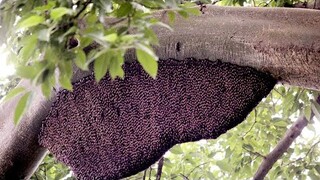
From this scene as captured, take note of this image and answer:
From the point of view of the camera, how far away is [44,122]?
63.4 inches

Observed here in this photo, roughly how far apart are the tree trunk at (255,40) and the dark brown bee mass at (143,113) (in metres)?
0.03

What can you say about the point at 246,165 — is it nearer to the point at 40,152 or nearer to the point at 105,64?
the point at 40,152

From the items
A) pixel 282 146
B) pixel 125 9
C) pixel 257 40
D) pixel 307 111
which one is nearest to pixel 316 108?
pixel 307 111

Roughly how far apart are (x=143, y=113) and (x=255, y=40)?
0.36 meters

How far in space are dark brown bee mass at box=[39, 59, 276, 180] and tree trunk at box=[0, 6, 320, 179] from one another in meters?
0.03

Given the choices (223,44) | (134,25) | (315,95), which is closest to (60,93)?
(223,44)

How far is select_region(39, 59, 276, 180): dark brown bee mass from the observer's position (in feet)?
4.67

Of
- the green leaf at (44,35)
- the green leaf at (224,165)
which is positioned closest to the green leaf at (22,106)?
the green leaf at (44,35)

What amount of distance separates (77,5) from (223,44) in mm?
518

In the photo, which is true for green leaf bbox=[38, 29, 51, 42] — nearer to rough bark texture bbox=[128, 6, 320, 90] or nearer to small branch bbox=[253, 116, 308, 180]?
rough bark texture bbox=[128, 6, 320, 90]

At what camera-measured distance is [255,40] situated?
1379mm

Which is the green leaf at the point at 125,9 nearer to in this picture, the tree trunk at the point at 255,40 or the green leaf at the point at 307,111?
the tree trunk at the point at 255,40

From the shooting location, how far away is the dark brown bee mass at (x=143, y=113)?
142cm

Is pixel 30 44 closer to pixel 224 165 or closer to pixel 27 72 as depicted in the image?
pixel 27 72
